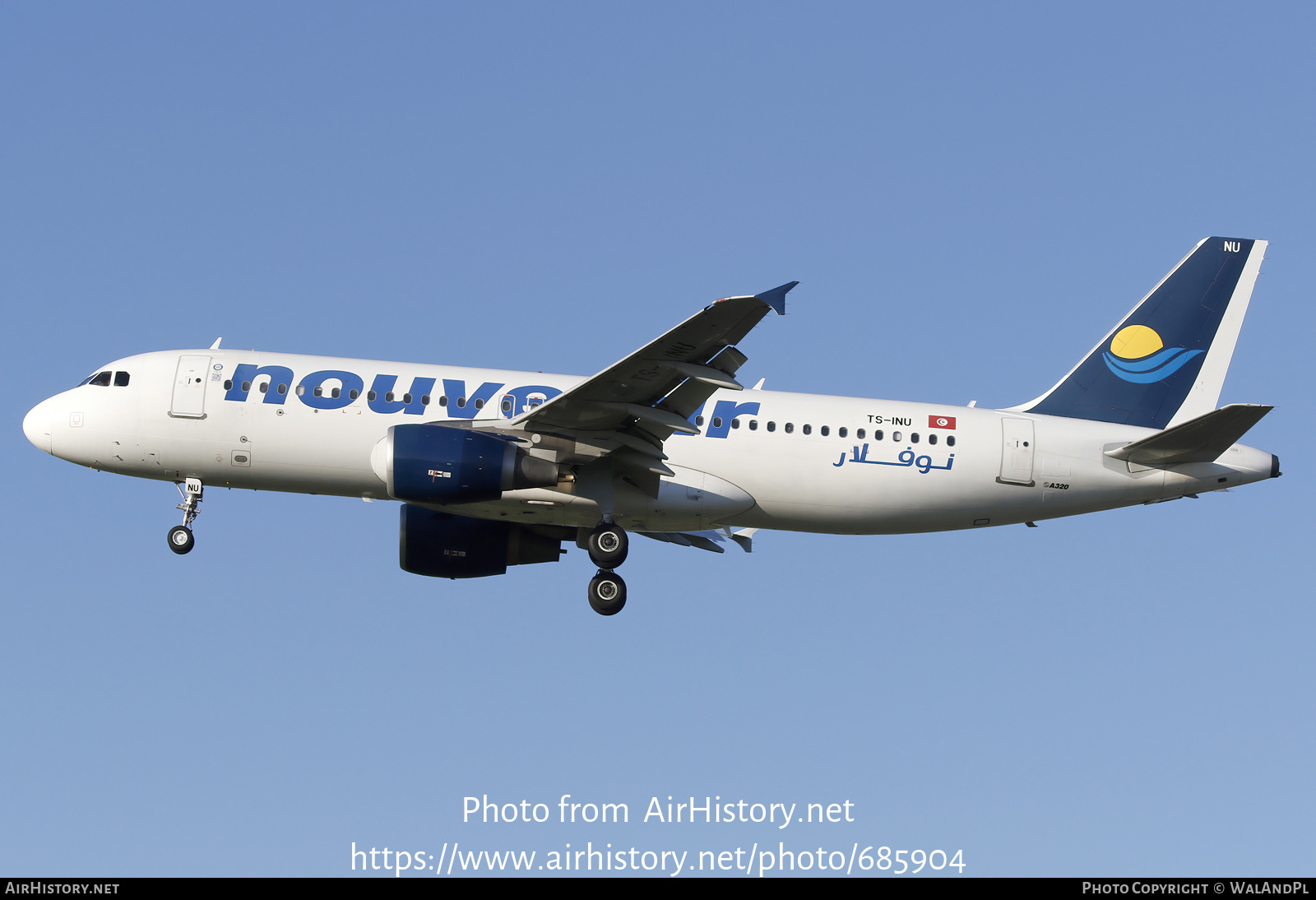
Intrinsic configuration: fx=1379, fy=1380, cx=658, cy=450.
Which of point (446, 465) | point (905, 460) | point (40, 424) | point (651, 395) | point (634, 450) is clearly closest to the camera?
point (651, 395)

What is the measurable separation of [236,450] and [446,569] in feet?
17.3

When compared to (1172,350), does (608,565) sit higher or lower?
lower

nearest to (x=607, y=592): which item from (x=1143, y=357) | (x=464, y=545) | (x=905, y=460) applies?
(x=464, y=545)

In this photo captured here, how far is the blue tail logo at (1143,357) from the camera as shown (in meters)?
30.8

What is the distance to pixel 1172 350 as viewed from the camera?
102 feet

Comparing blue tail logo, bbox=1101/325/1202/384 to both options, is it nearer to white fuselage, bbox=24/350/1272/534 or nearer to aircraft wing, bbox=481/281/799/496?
white fuselage, bbox=24/350/1272/534

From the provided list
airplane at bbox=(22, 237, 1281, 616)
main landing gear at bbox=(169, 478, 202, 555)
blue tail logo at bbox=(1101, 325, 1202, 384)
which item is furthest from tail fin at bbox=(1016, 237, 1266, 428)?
main landing gear at bbox=(169, 478, 202, 555)

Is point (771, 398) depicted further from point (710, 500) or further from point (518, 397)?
point (518, 397)

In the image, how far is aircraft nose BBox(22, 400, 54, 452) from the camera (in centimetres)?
2947

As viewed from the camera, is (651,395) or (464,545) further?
(464,545)

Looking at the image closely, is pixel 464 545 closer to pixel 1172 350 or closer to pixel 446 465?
pixel 446 465

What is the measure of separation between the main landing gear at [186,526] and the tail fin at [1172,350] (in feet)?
59.0

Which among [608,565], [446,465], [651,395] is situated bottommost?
[608,565]

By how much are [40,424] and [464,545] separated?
9380 millimetres
